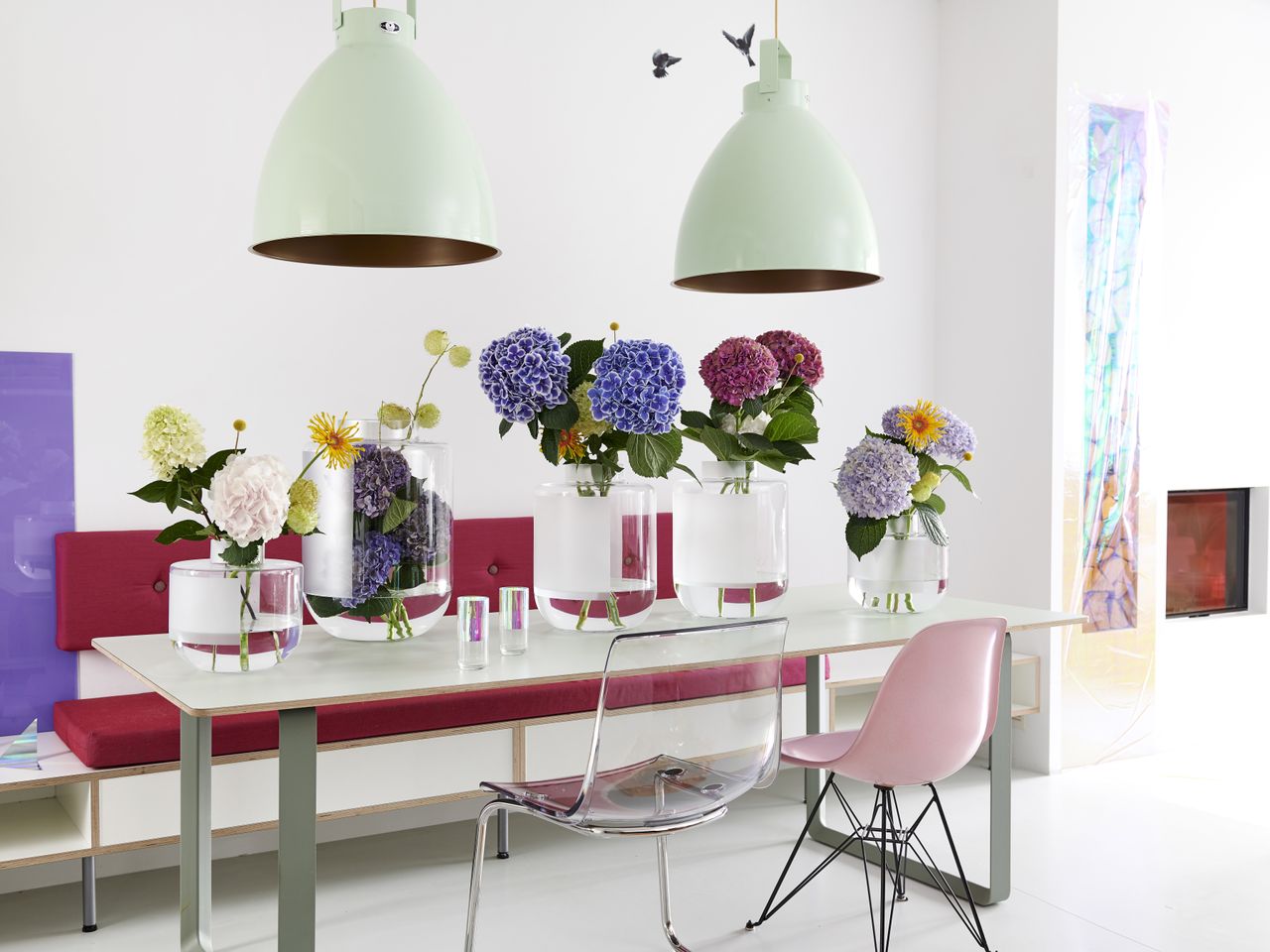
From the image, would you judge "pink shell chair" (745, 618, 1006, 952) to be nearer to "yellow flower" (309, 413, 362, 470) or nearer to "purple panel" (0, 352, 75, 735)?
"yellow flower" (309, 413, 362, 470)

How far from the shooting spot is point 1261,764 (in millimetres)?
4637

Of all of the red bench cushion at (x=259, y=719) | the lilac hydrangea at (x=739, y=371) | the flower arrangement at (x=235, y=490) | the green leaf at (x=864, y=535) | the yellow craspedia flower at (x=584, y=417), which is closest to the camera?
A: the flower arrangement at (x=235, y=490)

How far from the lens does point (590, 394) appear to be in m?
2.27

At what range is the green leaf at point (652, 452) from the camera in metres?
2.29

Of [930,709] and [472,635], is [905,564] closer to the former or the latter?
[930,709]

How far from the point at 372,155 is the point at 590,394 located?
24.7 inches

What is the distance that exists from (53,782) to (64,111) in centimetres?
178

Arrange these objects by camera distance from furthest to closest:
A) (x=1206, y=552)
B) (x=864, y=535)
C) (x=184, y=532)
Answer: (x=1206, y=552) < (x=864, y=535) < (x=184, y=532)

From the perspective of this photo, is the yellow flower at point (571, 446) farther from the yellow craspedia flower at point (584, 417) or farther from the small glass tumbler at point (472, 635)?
the small glass tumbler at point (472, 635)

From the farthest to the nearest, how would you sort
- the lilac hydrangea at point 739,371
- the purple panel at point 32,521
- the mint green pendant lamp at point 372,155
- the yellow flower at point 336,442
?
the purple panel at point 32,521 → the lilac hydrangea at point 739,371 → the yellow flower at point 336,442 → the mint green pendant lamp at point 372,155

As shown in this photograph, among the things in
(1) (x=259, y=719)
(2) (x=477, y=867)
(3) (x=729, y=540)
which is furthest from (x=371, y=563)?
(1) (x=259, y=719)

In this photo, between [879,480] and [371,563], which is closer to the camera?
[371,563]

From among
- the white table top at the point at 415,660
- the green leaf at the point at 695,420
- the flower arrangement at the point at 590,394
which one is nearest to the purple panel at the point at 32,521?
the white table top at the point at 415,660

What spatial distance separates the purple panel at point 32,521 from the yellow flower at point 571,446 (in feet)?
5.40
